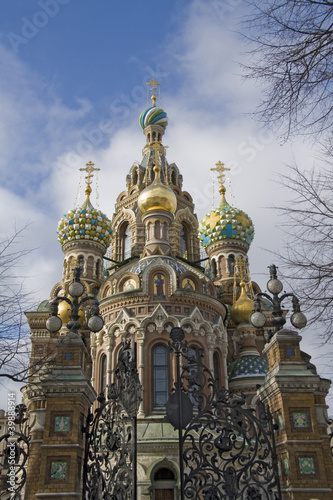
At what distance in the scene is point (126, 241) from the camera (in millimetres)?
30172

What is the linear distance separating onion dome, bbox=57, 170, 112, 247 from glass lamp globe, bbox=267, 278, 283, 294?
21.6 meters

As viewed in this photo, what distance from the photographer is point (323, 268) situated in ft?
18.7

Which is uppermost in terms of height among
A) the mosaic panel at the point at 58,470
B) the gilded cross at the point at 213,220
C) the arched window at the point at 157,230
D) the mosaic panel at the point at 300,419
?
the gilded cross at the point at 213,220

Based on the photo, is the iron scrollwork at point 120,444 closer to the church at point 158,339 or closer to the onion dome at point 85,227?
the church at point 158,339

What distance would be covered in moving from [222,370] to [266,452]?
12.5 meters

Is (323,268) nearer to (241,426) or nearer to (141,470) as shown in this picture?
(241,426)

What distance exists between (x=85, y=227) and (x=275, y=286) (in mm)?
21955

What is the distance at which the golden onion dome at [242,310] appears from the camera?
2417 cm

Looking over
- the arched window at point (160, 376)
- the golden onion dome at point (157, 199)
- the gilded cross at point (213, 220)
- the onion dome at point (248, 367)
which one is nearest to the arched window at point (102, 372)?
the arched window at point (160, 376)

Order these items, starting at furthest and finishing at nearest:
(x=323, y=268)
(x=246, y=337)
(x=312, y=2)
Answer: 1. (x=246, y=337)
2. (x=323, y=268)
3. (x=312, y=2)

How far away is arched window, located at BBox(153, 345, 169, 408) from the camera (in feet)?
56.8

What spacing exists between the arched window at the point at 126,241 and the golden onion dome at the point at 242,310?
7.84 meters

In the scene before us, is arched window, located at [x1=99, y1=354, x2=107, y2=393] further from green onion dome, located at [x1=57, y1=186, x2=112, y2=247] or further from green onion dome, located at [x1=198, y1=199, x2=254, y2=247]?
green onion dome, located at [x1=198, y1=199, x2=254, y2=247]

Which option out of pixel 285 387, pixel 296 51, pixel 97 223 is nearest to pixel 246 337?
pixel 97 223
